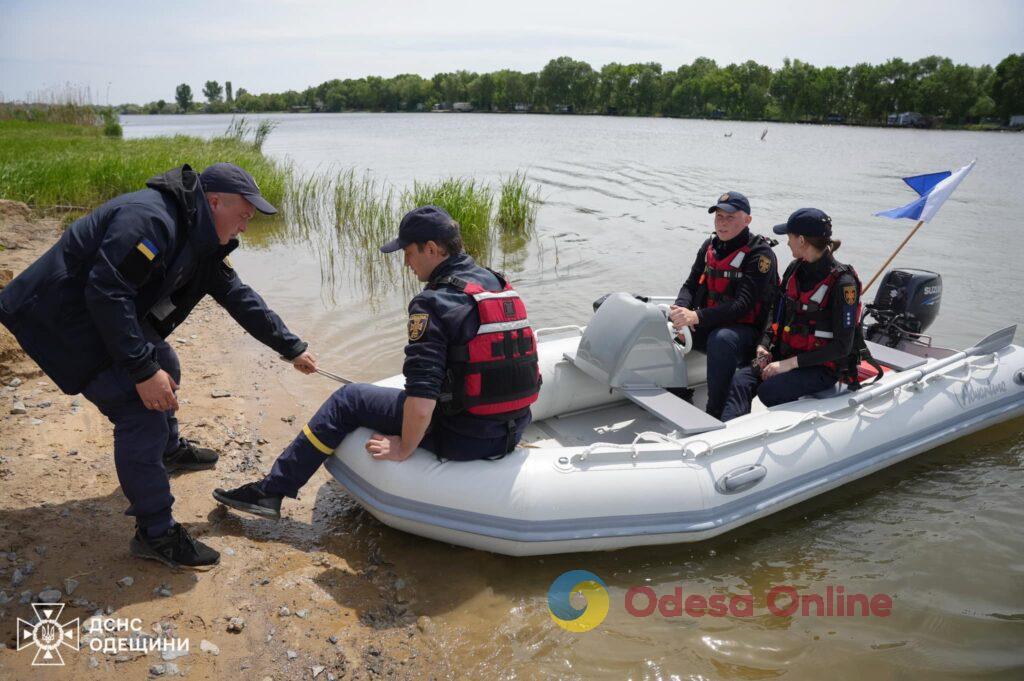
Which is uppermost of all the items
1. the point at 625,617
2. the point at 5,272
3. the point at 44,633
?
the point at 5,272

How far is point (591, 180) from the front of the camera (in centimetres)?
1475

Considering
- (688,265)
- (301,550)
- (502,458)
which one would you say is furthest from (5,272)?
(688,265)

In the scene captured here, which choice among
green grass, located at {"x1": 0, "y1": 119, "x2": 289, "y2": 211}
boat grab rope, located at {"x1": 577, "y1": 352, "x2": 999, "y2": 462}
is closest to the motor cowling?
boat grab rope, located at {"x1": 577, "y1": 352, "x2": 999, "y2": 462}

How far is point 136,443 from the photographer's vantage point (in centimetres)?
232

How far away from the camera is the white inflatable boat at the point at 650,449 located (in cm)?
273

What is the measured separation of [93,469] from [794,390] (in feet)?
11.0

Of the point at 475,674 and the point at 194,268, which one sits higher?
the point at 194,268

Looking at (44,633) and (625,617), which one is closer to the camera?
(44,633)

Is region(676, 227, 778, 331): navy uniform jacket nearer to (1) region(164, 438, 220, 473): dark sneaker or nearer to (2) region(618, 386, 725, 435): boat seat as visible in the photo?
(2) region(618, 386, 725, 435): boat seat

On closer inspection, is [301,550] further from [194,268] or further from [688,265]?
[688,265]

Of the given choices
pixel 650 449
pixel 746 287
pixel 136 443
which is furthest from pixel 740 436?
pixel 136 443

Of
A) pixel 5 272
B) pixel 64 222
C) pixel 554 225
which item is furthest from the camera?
pixel 554 225

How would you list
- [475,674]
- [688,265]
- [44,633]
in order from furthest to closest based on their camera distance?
1. [688,265]
2. [475,674]
3. [44,633]

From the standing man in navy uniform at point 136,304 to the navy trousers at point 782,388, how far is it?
2.47 meters
